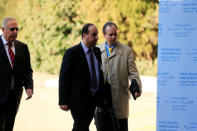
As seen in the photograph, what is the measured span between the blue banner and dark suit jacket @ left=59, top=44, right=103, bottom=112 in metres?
0.93

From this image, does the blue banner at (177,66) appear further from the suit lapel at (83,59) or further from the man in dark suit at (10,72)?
the man in dark suit at (10,72)

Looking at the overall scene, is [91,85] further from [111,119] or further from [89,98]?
[111,119]

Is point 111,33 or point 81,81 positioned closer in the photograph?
point 81,81

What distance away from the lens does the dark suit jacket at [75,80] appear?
5.92 m

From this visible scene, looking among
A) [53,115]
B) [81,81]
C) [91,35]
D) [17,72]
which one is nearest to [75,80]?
[81,81]

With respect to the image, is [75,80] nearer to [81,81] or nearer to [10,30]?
[81,81]

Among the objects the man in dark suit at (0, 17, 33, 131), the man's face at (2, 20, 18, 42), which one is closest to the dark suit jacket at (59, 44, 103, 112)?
the man in dark suit at (0, 17, 33, 131)

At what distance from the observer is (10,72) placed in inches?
239

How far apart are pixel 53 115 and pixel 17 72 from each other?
5.71 m

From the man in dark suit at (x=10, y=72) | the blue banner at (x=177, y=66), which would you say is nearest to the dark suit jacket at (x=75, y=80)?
the man in dark suit at (x=10, y=72)

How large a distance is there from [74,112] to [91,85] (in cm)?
40

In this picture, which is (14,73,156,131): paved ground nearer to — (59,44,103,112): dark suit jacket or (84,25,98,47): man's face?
(59,44,103,112): dark suit jacket

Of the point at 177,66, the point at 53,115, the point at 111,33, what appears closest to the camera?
the point at 177,66

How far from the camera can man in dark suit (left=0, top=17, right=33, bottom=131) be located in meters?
5.98
